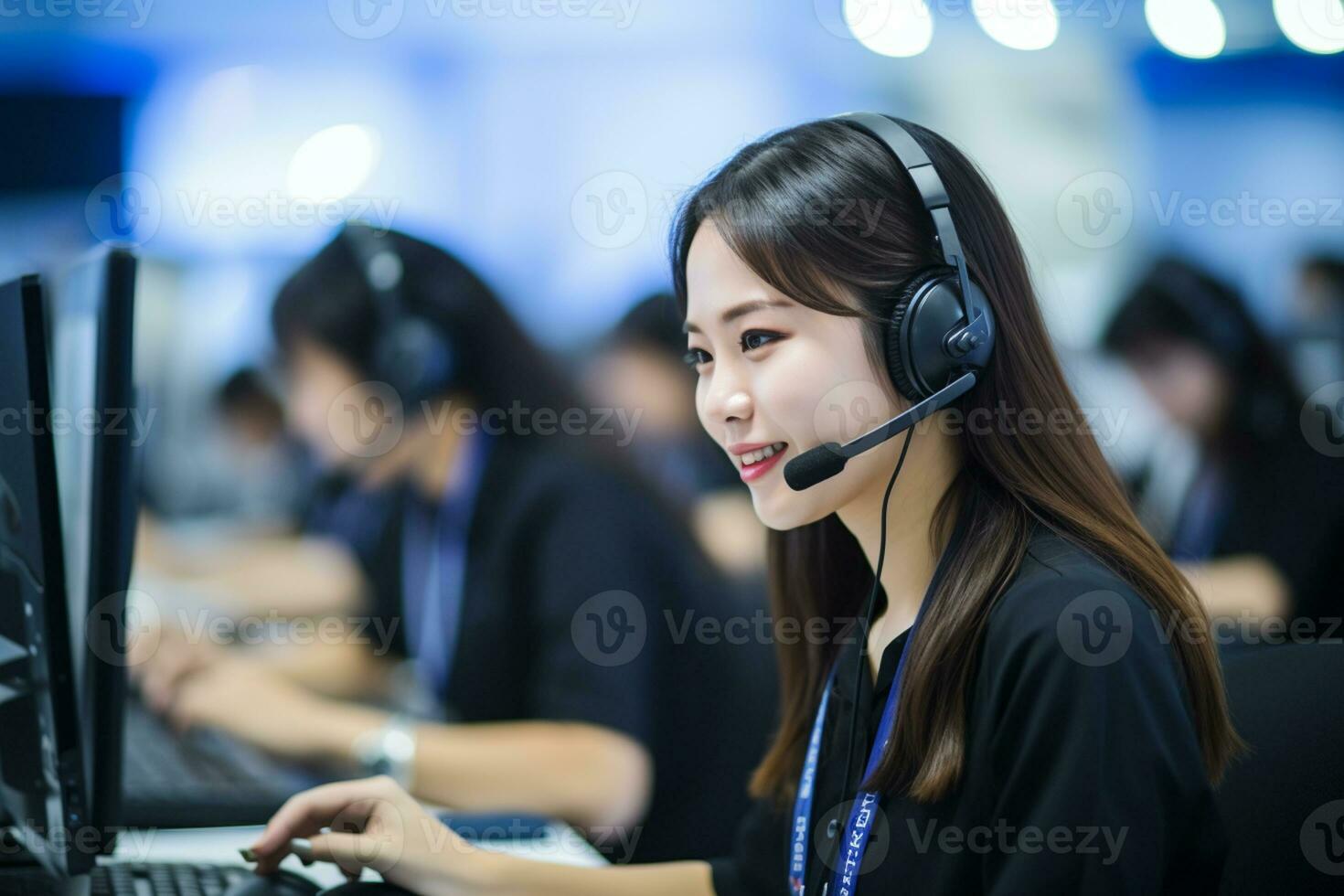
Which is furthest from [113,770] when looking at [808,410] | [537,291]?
[537,291]

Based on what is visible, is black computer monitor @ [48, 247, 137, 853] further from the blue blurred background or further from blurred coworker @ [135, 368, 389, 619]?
the blue blurred background

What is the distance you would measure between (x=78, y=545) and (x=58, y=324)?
0.20m

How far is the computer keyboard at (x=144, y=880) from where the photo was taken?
2.99ft

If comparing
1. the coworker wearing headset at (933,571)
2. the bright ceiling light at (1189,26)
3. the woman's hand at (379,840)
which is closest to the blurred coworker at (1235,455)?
the bright ceiling light at (1189,26)

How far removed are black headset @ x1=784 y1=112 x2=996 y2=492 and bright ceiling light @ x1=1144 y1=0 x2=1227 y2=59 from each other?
2697 mm

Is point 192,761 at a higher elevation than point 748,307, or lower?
lower

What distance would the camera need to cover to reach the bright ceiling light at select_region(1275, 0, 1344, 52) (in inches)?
125

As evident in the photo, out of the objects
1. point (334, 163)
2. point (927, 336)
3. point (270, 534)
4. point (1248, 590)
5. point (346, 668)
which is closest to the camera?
point (927, 336)

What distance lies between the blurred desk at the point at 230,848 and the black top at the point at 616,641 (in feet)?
0.80

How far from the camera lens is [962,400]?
0.93m

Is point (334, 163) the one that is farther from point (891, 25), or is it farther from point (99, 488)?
point (99, 488)

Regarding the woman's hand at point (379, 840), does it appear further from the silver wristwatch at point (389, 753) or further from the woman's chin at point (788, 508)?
the silver wristwatch at point (389, 753)

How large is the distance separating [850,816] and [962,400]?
13.4 inches

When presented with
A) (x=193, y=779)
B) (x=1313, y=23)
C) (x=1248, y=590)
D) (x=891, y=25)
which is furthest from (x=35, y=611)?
(x=1313, y=23)
